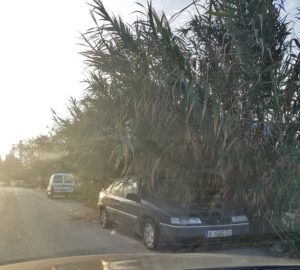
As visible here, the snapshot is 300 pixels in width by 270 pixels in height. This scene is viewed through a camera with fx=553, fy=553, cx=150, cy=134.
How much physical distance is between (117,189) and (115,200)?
27 centimetres

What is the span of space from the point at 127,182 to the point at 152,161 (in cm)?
141

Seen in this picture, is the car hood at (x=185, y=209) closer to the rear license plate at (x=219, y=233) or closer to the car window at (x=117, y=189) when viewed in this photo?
the rear license plate at (x=219, y=233)

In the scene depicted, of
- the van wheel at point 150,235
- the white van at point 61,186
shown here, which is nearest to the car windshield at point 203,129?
the van wheel at point 150,235

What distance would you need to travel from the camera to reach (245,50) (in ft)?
33.6

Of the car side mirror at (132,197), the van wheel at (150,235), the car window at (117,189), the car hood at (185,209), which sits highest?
the car window at (117,189)

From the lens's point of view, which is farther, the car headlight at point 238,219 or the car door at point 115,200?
the car door at point 115,200

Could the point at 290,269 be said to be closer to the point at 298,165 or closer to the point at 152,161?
the point at 298,165

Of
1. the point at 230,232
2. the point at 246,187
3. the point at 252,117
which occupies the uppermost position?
the point at 252,117

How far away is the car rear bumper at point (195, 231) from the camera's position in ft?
33.7

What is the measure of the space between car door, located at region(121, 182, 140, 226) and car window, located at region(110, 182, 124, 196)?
295 millimetres

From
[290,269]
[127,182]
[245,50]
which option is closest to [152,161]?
[127,182]

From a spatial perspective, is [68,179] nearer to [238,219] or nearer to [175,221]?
[238,219]

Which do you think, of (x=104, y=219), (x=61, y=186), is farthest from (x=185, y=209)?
(x=61, y=186)

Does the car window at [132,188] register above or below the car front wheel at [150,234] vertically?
above
